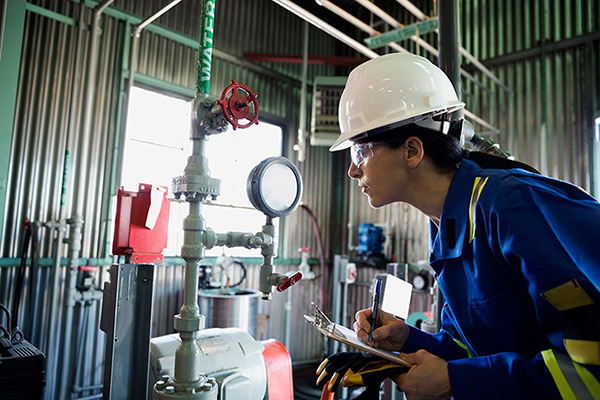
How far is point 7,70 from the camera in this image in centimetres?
179

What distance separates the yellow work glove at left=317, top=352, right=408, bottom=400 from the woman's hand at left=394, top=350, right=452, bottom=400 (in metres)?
0.05

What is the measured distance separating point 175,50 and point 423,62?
Result: 11.6ft

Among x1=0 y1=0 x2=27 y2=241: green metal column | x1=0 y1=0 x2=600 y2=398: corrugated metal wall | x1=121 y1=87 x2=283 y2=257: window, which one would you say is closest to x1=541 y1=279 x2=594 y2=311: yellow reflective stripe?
x1=0 y1=0 x2=27 y2=241: green metal column

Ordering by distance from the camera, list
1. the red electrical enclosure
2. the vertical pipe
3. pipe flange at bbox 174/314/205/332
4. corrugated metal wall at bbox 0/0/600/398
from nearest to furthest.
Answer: pipe flange at bbox 174/314/205/332 < the red electrical enclosure < the vertical pipe < corrugated metal wall at bbox 0/0/600/398

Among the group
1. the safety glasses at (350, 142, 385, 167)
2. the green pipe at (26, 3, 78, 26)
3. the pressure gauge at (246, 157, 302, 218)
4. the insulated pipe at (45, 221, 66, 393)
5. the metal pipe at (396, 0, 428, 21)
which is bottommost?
the insulated pipe at (45, 221, 66, 393)

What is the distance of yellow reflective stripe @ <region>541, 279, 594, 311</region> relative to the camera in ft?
2.04

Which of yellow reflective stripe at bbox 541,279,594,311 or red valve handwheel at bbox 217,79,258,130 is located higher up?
red valve handwheel at bbox 217,79,258,130

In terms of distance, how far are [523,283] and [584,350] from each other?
0.19 m

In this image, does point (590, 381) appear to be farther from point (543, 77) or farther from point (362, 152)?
point (543, 77)

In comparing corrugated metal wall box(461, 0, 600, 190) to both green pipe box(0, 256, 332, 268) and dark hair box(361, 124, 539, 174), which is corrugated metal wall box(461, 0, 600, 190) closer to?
green pipe box(0, 256, 332, 268)

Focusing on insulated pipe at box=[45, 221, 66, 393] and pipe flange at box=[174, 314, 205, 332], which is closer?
pipe flange at box=[174, 314, 205, 332]

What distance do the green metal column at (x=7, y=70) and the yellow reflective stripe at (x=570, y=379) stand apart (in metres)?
2.07

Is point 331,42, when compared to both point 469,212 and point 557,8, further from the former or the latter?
point 469,212

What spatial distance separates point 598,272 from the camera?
2.11 feet
